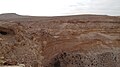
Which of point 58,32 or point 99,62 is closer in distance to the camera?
point 99,62

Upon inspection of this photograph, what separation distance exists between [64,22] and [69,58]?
451 centimetres

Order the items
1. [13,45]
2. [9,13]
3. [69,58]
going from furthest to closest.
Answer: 1. [9,13]
2. [69,58]
3. [13,45]

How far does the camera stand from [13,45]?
9422mm

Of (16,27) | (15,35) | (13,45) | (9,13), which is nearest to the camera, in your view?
(13,45)

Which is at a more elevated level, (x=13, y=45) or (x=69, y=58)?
(x=13, y=45)

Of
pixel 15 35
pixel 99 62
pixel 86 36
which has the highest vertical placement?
pixel 15 35

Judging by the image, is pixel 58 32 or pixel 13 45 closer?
pixel 13 45

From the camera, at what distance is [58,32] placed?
1897 centimetres

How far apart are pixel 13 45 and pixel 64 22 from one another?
1099 cm

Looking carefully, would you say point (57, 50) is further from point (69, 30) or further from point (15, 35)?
point (15, 35)

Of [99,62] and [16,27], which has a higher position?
[16,27]

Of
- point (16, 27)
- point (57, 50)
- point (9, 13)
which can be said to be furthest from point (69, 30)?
point (9, 13)

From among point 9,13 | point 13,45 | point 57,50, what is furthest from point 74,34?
point 9,13

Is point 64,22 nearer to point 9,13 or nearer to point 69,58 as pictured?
point 69,58
